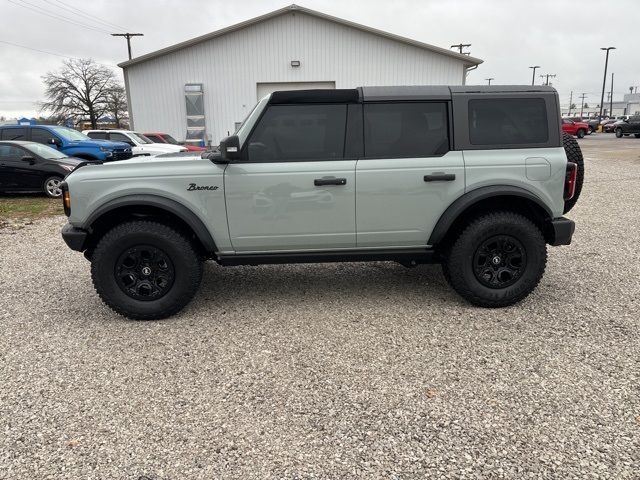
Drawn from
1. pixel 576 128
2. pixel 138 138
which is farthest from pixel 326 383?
pixel 576 128

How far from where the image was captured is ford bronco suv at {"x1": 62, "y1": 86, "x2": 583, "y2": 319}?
3.84 m

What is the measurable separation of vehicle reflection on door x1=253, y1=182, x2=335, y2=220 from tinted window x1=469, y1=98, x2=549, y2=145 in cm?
138

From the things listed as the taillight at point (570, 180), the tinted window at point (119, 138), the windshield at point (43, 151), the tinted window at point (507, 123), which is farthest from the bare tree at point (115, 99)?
the taillight at point (570, 180)

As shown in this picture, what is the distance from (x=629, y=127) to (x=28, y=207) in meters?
40.9

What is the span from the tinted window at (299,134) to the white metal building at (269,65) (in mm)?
18248

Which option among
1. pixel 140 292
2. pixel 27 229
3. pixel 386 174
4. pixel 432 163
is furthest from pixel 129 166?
pixel 27 229

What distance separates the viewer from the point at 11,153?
35.4 ft

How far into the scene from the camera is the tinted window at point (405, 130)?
3.93 meters

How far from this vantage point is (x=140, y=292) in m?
4.01

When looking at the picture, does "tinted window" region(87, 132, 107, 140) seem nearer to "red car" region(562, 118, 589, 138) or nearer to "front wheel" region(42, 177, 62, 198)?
"front wheel" region(42, 177, 62, 198)

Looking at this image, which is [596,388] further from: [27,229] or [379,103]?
[27,229]

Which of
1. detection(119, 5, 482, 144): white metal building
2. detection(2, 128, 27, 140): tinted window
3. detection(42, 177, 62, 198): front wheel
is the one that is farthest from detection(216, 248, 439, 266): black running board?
detection(119, 5, 482, 144): white metal building

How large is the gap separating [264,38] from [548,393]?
21.4 meters

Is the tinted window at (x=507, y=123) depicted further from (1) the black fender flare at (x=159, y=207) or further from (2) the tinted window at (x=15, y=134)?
(2) the tinted window at (x=15, y=134)
